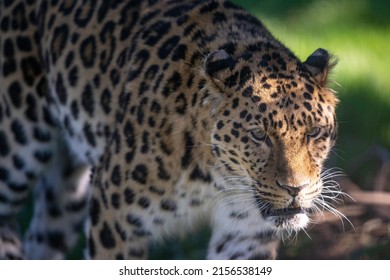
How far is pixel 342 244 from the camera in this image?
220 inches

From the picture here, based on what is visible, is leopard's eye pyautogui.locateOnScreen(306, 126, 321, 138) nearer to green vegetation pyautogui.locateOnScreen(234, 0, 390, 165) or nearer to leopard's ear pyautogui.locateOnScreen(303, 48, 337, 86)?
leopard's ear pyautogui.locateOnScreen(303, 48, 337, 86)

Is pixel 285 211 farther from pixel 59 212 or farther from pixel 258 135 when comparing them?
pixel 59 212

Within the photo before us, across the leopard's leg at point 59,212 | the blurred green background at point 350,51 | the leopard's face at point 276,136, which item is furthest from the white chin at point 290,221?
the leopard's leg at point 59,212

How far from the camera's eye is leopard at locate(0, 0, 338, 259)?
470 cm

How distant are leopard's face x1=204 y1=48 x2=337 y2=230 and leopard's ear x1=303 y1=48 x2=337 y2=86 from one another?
0.04m

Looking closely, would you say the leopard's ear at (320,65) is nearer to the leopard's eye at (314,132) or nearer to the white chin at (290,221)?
the leopard's eye at (314,132)

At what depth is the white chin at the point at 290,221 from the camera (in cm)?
475

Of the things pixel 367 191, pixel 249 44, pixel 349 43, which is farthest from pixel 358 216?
pixel 249 44

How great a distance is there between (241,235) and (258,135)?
65 centimetres

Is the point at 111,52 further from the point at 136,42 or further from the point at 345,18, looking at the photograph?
the point at 345,18

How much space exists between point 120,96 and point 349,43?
45.6 inches

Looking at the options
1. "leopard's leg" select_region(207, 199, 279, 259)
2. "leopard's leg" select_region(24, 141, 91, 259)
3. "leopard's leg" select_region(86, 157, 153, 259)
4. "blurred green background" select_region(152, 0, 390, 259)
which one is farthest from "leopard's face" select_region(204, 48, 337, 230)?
"leopard's leg" select_region(24, 141, 91, 259)

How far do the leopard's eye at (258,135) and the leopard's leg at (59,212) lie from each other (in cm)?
156

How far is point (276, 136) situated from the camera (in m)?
4.64
